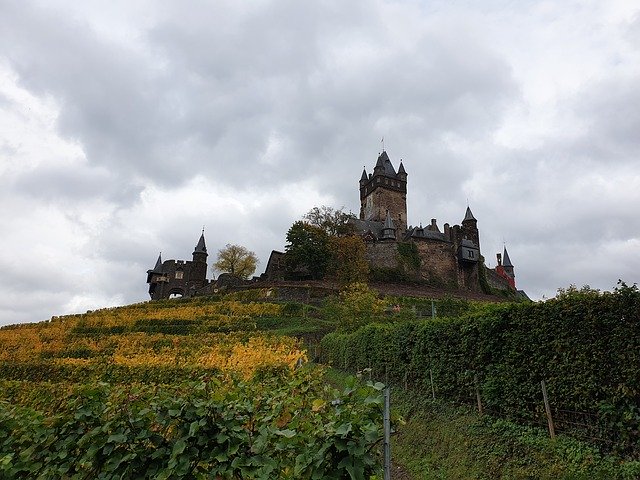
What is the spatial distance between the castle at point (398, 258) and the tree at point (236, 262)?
917 centimetres

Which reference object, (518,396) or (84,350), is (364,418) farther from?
A: (84,350)

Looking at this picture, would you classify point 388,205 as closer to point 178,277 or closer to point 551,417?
point 178,277

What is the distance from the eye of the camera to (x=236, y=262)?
261 feet

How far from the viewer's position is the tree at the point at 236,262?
257ft

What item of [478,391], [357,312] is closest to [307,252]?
[357,312]

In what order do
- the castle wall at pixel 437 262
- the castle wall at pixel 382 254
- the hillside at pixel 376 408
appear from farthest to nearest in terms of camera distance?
the castle wall at pixel 437 262 → the castle wall at pixel 382 254 → the hillside at pixel 376 408

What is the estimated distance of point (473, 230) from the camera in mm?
65875

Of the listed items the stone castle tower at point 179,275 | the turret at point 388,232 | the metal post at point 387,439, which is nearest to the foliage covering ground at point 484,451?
the metal post at point 387,439

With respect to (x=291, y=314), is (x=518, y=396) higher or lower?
lower

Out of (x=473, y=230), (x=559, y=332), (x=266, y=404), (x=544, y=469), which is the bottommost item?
(x=544, y=469)

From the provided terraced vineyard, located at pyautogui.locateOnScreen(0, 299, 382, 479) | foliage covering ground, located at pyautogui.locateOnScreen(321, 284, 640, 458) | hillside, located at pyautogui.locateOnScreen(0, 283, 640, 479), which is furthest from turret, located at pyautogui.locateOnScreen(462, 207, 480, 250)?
terraced vineyard, located at pyautogui.locateOnScreen(0, 299, 382, 479)

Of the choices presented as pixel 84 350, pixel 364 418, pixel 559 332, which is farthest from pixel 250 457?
pixel 84 350

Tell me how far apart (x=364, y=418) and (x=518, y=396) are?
640 centimetres

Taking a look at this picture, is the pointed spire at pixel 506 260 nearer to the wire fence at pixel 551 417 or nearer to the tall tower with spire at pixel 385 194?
the tall tower with spire at pixel 385 194
